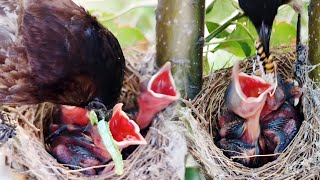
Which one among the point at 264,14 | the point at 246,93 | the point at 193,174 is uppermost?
the point at 264,14

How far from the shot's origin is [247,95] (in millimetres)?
965

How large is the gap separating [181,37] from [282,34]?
0.74ft

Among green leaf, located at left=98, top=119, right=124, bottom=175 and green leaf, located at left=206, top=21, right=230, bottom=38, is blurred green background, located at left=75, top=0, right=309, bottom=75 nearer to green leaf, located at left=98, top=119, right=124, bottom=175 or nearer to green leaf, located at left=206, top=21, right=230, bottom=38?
green leaf, located at left=206, top=21, right=230, bottom=38

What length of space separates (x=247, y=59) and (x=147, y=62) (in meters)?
0.17

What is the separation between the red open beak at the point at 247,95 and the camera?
3.07 ft

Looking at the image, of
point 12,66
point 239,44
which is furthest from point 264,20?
point 12,66

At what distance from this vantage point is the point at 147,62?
3.22ft

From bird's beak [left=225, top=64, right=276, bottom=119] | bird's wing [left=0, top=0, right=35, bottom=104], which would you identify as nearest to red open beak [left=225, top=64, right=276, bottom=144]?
bird's beak [left=225, top=64, right=276, bottom=119]

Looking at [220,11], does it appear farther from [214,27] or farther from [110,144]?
[110,144]

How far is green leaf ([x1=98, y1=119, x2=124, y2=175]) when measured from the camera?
34.1 inches

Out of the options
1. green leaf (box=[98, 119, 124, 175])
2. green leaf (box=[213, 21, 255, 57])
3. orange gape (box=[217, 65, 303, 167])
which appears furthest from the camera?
green leaf (box=[213, 21, 255, 57])

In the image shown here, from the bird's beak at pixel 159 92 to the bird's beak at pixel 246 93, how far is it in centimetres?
9

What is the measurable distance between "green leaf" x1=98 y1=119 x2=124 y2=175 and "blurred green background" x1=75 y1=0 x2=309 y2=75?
0.18 m

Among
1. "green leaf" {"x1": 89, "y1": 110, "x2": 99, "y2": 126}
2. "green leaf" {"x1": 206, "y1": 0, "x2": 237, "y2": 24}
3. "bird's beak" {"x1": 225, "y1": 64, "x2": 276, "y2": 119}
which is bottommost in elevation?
"green leaf" {"x1": 89, "y1": 110, "x2": 99, "y2": 126}
